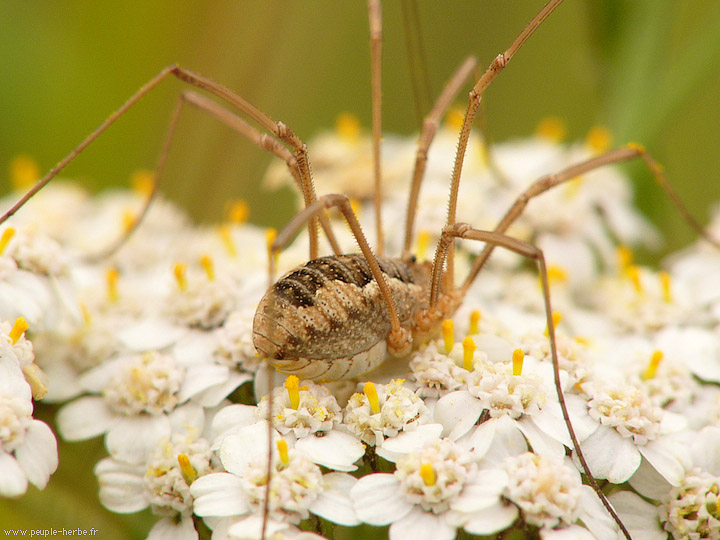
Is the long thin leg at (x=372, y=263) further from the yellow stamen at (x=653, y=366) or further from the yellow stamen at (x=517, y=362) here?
the yellow stamen at (x=653, y=366)

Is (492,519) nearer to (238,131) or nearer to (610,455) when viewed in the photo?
(610,455)

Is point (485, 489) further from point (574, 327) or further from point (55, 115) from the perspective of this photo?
point (55, 115)

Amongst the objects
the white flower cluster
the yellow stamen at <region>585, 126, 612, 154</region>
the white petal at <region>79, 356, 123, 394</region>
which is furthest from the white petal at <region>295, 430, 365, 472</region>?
the yellow stamen at <region>585, 126, 612, 154</region>

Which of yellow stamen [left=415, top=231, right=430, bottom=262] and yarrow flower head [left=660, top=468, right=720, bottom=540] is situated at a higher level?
yellow stamen [left=415, top=231, right=430, bottom=262]

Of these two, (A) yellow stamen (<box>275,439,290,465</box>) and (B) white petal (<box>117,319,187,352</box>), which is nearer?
(A) yellow stamen (<box>275,439,290,465</box>)

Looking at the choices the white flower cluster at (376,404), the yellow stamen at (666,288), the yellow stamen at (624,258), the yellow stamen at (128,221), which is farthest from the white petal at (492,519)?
the yellow stamen at (128,221)

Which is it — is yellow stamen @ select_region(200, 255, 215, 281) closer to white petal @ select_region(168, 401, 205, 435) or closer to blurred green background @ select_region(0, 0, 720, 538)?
white petal @ select_region(168, 401, 205, 435)

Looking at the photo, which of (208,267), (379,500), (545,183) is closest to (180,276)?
(208,267)
